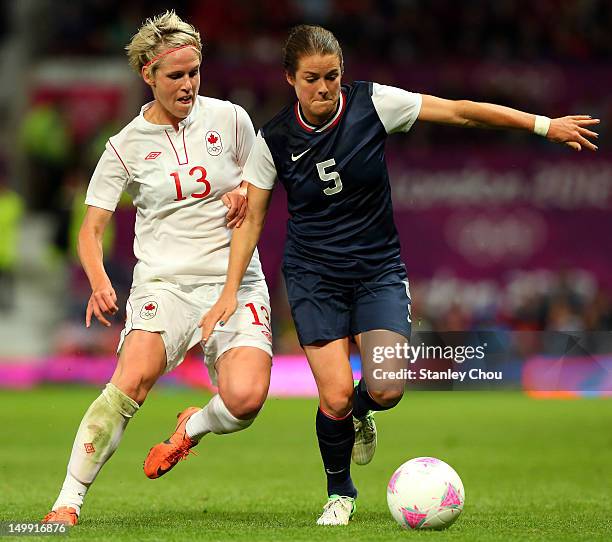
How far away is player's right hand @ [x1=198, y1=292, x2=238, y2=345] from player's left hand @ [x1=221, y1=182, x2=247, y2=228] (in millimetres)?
388

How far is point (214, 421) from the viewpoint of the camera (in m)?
6.66

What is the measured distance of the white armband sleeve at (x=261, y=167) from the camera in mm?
6477

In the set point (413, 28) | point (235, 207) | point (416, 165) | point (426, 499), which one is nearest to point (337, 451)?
point (426, 499)

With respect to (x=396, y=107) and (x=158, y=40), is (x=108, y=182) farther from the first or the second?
(x=396, y=107)

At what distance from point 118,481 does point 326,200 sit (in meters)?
3.09

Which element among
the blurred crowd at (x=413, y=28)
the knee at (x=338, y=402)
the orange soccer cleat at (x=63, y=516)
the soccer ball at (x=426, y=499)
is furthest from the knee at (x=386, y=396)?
the blurred crowd at (x=413, y=28)

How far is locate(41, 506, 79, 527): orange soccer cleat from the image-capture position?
6027mm

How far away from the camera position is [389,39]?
18.5 m

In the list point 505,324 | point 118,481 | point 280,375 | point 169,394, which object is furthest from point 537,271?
point 118,481

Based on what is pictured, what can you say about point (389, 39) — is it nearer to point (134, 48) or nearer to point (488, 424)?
point (488, 424)

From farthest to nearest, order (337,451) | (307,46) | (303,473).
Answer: (303,473) < (337,451) < (307,46)

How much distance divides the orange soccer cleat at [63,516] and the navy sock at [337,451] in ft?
Answer: 4.20

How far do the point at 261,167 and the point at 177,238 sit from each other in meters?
0.58

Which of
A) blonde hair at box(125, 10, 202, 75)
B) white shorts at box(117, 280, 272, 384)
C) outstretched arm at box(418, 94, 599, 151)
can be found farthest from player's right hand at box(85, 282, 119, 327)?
outstretched arm at box(418, 94, 599, 151)
